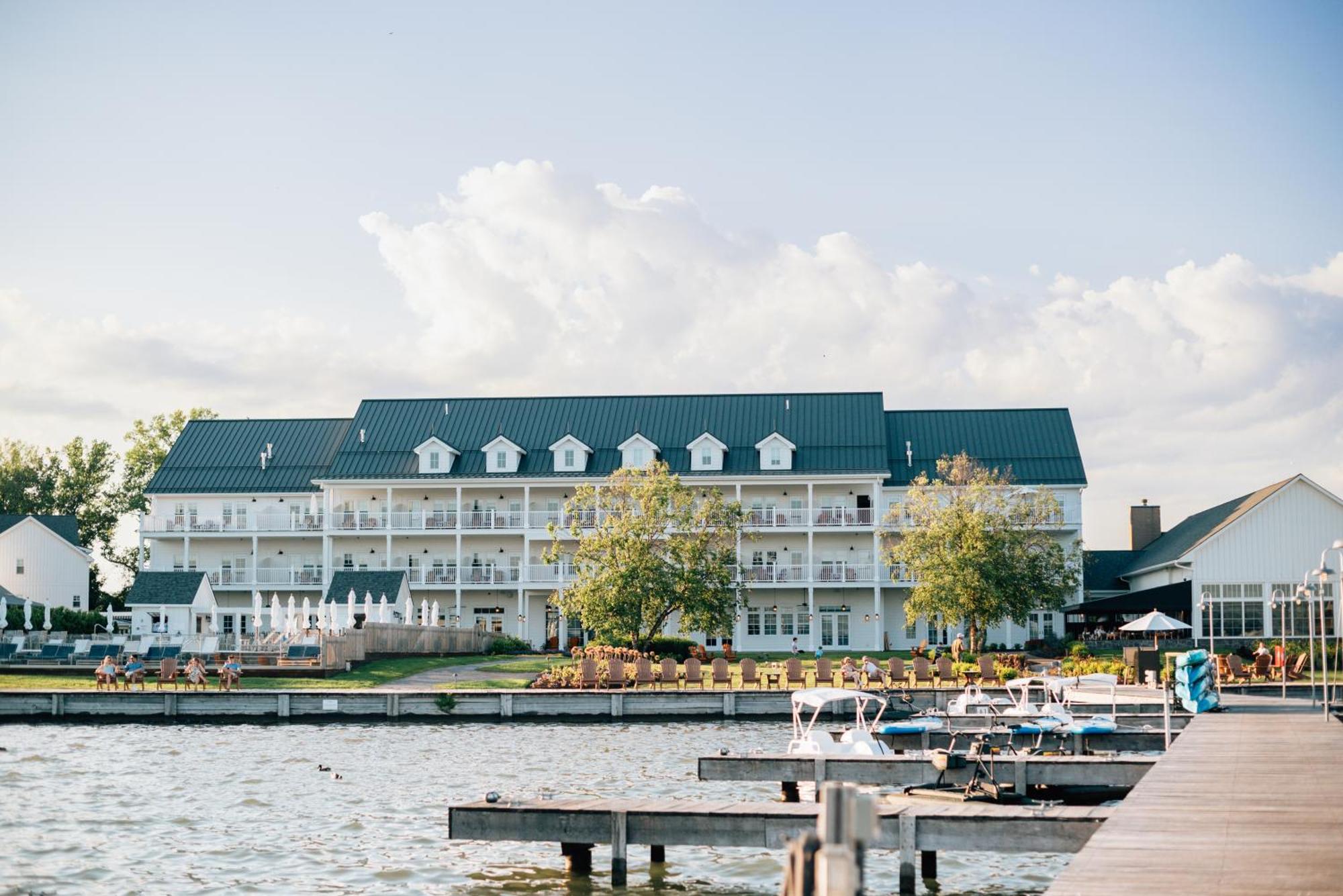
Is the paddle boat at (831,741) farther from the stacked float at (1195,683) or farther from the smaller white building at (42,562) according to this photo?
the smaller white building at (42,562)

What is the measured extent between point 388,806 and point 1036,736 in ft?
38.1

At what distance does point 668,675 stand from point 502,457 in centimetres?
3095

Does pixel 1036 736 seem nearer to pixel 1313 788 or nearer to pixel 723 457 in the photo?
pixel 1313 788

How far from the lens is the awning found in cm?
5844

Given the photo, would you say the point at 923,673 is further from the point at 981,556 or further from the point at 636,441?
the point at 636,441

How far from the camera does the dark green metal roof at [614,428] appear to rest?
71.9 metres

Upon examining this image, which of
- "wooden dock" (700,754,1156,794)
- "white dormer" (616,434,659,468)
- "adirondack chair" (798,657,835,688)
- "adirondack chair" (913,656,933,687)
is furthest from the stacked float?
"white dormer" (616,434,659,468)

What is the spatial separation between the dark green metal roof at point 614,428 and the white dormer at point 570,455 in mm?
320

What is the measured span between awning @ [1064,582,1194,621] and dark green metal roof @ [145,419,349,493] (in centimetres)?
3714

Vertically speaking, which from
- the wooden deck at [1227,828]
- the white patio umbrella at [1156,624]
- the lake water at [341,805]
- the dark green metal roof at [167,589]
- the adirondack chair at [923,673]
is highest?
the dark green metal roof at [167,589]

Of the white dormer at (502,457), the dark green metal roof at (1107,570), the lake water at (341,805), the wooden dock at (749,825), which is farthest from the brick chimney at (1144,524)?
the wooden dock at (749,825)

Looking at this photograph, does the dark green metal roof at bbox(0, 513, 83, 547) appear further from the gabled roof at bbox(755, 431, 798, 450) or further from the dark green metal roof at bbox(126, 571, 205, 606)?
the gabled roof at bbox(755, 431, 798, 450)

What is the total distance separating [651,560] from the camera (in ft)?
180

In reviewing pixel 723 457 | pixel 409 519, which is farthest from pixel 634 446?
pixel 409 519
